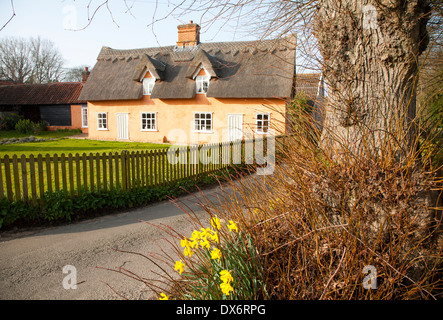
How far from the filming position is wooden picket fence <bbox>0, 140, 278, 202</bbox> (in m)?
5.04

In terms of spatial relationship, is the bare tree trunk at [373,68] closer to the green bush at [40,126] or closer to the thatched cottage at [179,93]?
the thatched cottage at [179,93]

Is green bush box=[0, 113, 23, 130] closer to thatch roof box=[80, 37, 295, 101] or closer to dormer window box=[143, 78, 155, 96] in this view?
thatch roof box=[80, 37, 295, 101]

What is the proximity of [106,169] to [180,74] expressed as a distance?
14.5 metres

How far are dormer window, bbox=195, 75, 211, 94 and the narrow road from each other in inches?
560

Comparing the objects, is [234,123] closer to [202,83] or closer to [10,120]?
[202,83]

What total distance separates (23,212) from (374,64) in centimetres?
544

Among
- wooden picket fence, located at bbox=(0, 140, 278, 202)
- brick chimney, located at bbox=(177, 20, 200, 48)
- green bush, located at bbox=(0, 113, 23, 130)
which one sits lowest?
wooden picket fence, located at bbox=(0, 140, 278, 202)

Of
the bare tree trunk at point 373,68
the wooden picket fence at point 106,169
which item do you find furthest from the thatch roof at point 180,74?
the bare tree trunk at point 373,68

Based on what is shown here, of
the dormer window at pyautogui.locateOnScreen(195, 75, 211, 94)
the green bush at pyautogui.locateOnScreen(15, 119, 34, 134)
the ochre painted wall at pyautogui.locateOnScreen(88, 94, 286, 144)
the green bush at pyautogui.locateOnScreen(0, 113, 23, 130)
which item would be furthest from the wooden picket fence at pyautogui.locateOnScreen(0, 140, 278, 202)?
the green bush at pyautogui.locateOnScreen(0, 113, 23, 130)

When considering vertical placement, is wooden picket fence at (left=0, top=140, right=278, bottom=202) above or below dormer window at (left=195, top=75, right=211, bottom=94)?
below

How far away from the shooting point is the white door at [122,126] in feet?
68.7

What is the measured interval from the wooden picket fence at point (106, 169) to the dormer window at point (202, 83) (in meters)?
9.57
